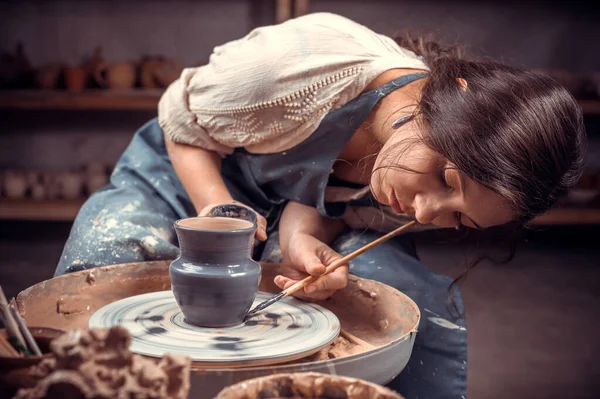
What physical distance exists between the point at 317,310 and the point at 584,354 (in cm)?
164

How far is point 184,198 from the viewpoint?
5.08ft

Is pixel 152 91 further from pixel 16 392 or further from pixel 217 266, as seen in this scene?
pixel 16 392

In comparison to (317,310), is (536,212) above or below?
above

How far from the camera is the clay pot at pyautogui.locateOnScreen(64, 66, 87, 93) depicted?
10.1 feet

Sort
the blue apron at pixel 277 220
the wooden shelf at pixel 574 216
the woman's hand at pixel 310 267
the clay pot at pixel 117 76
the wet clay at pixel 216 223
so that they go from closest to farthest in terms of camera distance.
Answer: the wet clay at pixel 216 223 → the woman's hand at pixel 310 267 → the blue apron at pixel 277 220 → the clay pot at pixel 117 76 → the wooden shelf at pixel 574 216

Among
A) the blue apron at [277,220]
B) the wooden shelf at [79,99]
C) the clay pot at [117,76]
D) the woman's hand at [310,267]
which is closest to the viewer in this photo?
the woman's hand at [310,267]

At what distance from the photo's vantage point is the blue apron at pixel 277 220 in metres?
1.29

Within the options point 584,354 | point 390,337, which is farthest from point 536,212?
point 584,354

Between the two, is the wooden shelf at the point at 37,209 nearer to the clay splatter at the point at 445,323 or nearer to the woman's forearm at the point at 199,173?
the woman's forearm at the point at 199,173

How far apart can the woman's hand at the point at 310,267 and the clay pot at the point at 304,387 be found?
0.46m

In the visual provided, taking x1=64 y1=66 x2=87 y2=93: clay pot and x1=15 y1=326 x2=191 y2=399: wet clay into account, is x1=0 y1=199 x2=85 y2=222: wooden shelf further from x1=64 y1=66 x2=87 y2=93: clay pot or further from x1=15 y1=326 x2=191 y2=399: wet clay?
x1=15 y1=326 x2=191 y2=399: wet clay

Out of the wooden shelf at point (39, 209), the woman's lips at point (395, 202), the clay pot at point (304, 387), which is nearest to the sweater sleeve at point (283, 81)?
the woman's lips at point (395, 202)

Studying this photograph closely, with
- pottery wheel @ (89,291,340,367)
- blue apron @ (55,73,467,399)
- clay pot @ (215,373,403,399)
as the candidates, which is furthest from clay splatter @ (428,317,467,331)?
clay pot @ (215,373,403,399)

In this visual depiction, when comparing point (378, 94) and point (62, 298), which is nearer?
point (62, 298)
